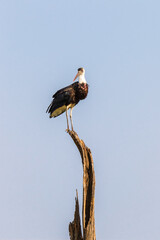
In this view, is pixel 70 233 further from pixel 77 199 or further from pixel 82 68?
pixel 82 68

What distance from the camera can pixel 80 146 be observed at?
16734mm

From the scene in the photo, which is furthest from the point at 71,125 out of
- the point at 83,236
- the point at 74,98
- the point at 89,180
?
the point at 83,236

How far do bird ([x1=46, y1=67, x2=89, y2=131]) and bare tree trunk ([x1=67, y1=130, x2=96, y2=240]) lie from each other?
7.28 ft

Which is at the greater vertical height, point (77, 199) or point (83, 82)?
point (83, 82)

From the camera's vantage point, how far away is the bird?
1897 cm

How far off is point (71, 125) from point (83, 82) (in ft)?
A: 5.18

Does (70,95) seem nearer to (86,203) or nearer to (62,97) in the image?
(62,97)

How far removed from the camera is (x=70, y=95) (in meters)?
18.9

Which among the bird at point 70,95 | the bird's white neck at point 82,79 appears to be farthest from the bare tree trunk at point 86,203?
the bird's white neck at point 82,79

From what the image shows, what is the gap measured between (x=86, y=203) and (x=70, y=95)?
12.1 feet

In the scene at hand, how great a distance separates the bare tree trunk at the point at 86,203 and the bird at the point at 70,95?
7.28ft

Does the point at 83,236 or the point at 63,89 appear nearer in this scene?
the point at 83,236

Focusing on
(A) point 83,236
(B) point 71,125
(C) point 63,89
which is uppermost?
(C) point 63,89

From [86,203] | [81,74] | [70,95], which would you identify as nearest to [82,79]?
[81,74]
